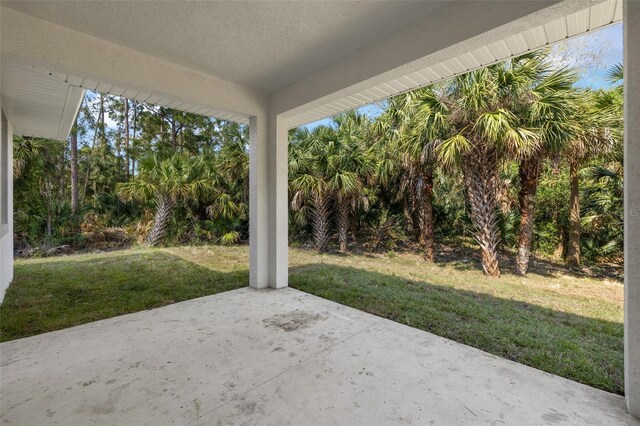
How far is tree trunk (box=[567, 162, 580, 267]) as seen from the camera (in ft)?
20.1

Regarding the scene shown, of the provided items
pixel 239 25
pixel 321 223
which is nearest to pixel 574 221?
pixel 321 223

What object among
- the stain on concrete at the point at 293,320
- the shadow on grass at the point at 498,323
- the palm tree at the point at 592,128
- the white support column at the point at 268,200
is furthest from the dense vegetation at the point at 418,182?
the stain on concrete at the point at 293,320

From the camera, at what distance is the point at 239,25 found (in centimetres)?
275

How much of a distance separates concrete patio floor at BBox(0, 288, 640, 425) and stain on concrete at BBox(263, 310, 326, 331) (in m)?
0.04

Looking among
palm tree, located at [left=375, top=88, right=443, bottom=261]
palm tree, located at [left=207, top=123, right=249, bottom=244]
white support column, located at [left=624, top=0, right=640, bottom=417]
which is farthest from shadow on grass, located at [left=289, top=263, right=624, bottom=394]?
palm tree, located at [left=207, top=123, right=249, bottom=244]

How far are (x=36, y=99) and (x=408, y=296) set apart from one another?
20.6 ft

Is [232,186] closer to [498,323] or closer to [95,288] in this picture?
[95,288]

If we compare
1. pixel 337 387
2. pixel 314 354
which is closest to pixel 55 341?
pixel 314 354

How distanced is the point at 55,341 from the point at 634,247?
4.80 m

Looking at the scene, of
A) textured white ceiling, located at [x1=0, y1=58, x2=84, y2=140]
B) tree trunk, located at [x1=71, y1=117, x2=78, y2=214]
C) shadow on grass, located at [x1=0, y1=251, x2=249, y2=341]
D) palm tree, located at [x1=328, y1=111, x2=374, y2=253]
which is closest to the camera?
textured white ceiling, located at [x1=0, y1=58, x2=84, y2=140]

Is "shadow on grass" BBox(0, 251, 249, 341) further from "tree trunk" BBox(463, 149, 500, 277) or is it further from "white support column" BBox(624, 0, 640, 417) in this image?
"tree trunk" BBox(463, 149, 500, 277)

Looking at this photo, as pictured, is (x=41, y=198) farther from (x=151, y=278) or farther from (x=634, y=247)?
(x=634, y=247)

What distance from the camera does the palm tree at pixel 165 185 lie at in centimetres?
861

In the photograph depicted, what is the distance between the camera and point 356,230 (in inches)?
366
